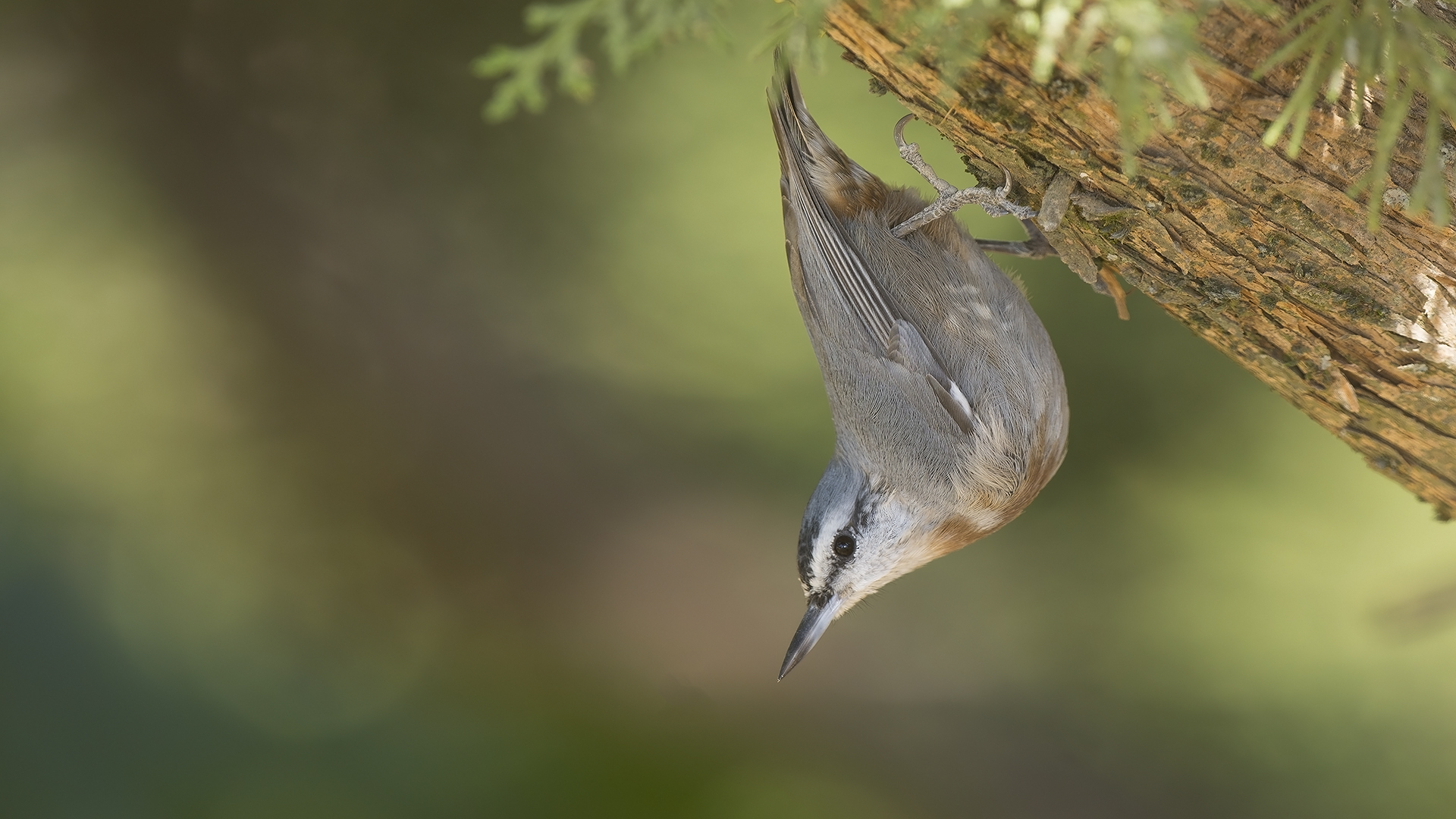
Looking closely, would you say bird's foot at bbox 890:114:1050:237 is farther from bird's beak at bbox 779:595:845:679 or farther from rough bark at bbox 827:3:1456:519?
bird's beak at bbox 779:595:845:679

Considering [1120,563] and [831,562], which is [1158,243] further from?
[1120,563]

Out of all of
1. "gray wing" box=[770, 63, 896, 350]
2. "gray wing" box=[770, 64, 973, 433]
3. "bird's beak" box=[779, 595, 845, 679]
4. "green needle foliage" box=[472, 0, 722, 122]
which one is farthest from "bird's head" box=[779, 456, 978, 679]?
"green needle foliage" box=[472, 0, 722, 122]

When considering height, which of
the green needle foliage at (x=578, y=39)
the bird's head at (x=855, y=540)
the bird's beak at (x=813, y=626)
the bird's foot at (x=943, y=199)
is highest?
the bird's foot at (x=943, y=199)

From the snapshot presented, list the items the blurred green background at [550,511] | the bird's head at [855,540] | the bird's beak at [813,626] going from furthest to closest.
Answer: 1. the blurred green background at [550,511]
2. the bird's beak at [813,626]
3. the bird's head at [855,540]

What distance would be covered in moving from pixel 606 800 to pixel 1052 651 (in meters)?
1.82

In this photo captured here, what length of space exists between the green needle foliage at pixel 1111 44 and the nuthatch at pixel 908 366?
2.60 ft

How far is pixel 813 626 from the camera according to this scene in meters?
2.13

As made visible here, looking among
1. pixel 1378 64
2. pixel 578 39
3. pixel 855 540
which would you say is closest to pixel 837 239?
pixel 855 540

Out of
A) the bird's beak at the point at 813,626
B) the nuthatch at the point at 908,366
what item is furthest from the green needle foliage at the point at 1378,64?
the bird's beak at the point at 813,626

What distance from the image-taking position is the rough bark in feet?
3.69

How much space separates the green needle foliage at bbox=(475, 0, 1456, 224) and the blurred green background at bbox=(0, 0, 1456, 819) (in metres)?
1.79

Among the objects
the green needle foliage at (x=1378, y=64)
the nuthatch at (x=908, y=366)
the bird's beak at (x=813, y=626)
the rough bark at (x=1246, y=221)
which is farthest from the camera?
the bird's beak at (x=813, y=626)

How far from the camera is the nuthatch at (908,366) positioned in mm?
1894

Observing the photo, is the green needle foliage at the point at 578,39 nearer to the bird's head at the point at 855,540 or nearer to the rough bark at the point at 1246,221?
the rough bark at the point at 1246,221
